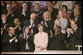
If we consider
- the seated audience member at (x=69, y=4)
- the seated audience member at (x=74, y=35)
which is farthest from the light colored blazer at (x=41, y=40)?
the seated audience member at (x=69, y=4)

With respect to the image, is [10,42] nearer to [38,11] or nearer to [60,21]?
[38,11]

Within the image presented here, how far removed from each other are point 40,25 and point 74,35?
138 cm

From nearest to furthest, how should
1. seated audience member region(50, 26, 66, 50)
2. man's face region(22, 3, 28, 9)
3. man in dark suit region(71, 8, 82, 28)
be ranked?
1. seated audience member region(50, 26, 66, 50)
2. man in dark suit region(71, 8, 82, 28)
3. man's face region(22, 3, 28, 9)

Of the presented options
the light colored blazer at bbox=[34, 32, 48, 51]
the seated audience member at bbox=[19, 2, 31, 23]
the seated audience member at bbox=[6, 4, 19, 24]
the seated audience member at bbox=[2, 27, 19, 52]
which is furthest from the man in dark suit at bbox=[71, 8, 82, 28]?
the seated audience member at bbox=[2, 27, 19, 52]

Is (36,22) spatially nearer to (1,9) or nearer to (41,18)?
(41,18)

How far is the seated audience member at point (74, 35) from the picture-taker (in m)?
8.01

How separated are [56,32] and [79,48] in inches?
42.6

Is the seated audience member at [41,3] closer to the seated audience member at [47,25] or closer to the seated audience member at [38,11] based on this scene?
the seated audience member at [38,11]

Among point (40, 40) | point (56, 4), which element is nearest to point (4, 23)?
point (40, 40)

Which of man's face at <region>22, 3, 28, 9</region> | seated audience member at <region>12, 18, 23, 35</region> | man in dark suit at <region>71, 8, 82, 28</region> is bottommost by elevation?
seated audience member at <region>12, 18, 23, 35</region>

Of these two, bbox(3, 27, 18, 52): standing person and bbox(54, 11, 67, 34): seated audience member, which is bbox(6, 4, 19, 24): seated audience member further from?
bbox(54, 11, 67, 34): seated audience member

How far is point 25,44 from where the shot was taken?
8.05 meters

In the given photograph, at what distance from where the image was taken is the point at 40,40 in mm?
8094

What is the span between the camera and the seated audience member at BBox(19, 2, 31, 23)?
26.7 feet
